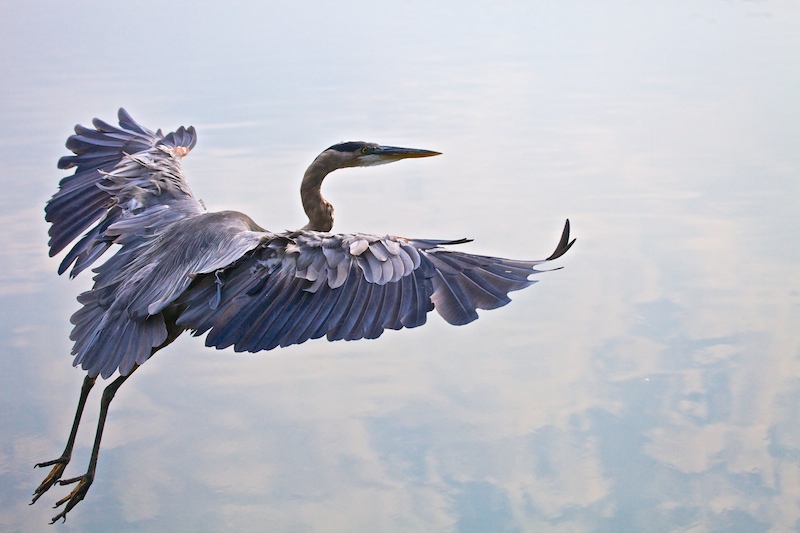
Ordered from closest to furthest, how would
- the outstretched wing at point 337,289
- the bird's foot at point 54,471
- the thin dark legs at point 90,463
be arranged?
1. the outstretched wing at point 337,289
2. the thin dark legs at point 90,463
3. the bird's foot at point 54,471

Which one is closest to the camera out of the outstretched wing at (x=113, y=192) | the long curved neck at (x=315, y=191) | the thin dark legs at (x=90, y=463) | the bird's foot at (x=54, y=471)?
the thin dark legs at (x=90, y=463)

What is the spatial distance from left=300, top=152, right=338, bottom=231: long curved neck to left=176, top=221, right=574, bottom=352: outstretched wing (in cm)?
127

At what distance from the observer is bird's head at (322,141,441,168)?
5773mm

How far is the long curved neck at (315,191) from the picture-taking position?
5.75 m

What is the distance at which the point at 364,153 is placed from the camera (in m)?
5.82

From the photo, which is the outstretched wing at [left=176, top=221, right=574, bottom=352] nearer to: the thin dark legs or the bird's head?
the thin dark legs

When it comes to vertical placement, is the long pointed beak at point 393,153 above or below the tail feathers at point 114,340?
above

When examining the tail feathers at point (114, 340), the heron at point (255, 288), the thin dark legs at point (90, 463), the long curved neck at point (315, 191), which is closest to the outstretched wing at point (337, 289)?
the heron at point (255, 288)

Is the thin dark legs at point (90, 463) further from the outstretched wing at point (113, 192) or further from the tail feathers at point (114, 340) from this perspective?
the outstretched wing at point (113, 192)

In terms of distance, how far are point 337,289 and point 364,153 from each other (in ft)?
5.44

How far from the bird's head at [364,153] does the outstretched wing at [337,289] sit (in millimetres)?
1354

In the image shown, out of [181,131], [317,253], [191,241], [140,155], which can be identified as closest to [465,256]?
[317,253]

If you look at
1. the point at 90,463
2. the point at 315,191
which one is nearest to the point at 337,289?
the point at 90,463

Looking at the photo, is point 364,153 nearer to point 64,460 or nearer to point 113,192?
point 113,192
